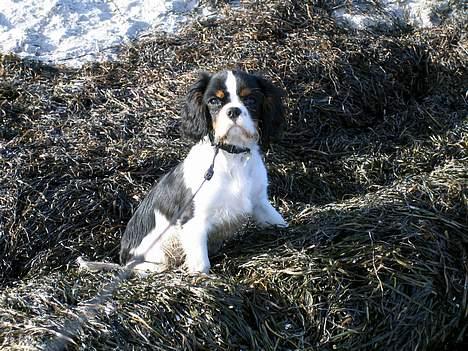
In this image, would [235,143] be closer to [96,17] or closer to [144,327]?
[144,327]

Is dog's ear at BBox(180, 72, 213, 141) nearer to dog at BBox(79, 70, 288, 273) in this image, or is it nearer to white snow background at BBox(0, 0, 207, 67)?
dog at BBox(79, 70, 288, 273)

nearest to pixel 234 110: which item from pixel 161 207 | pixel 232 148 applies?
pixel 232 148

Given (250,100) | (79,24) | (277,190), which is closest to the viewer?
(250,100)

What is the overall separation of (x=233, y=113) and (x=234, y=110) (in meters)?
0.02

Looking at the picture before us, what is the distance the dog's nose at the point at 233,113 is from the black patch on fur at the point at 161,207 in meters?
0.49

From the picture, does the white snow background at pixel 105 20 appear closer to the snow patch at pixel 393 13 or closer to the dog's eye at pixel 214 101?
the snow patch at pixel 393 13

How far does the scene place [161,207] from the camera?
4.58 metres

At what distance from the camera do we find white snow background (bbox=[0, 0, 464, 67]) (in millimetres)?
7113

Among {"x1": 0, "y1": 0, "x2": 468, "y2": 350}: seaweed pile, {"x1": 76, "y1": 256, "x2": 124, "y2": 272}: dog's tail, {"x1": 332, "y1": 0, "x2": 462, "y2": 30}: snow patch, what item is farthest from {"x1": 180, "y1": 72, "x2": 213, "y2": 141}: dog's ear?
{"x1": 332, "y1": 0, "x2": 462, "y2": 30}: snow patch

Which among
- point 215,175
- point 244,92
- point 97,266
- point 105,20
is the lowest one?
point 97,266

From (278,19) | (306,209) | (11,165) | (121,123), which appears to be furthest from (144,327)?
(278,19)

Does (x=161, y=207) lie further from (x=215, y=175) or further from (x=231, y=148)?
(x=231, y=148)

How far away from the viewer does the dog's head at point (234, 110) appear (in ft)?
13.8

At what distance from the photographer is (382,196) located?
16.4 ft
